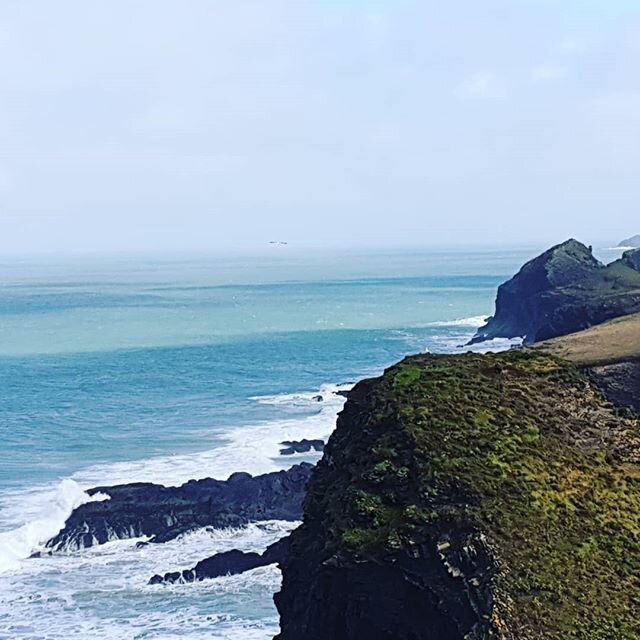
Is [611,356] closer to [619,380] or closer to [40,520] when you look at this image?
[619,380]

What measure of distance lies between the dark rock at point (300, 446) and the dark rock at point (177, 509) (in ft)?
26.1

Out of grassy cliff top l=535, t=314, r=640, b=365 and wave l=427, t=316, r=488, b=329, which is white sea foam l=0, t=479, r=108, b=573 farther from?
wave l=427, t=316, r=488, b=329

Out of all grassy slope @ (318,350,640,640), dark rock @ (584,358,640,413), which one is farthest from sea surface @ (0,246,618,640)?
dark rock @ (584,358,640,413)

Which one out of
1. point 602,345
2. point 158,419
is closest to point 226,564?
point 602,345

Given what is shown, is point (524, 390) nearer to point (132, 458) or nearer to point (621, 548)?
point (621, 548)

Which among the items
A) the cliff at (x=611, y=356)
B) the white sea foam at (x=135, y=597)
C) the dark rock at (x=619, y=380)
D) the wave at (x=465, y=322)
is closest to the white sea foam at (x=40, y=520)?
the white sea foam at (x=135, y=597)

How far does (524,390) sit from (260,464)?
26.1m

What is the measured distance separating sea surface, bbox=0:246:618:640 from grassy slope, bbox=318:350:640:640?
984 centimetres

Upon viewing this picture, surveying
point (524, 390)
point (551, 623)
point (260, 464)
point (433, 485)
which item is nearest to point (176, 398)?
point (260, 464)

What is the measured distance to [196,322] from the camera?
439 feet

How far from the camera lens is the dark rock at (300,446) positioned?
184 feet

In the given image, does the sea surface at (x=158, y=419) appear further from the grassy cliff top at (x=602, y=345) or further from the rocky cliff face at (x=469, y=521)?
the grassy cliff top at (x=602, y=345)

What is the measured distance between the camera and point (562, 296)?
96750 millimetres

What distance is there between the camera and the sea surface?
1361 inches
